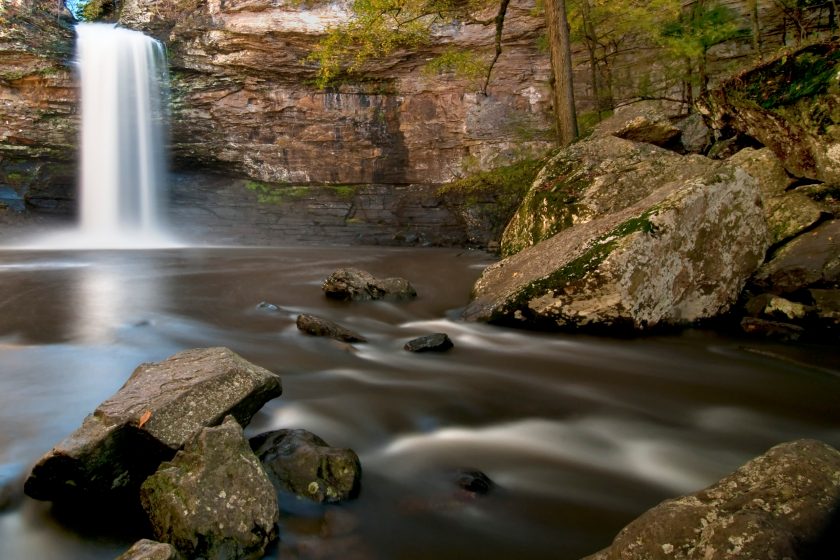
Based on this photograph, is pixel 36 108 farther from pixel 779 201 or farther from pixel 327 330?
Result: pixel 779 201

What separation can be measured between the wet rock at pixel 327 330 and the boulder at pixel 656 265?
1.36 meters

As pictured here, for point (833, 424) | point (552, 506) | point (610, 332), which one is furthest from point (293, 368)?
point (833, 424)

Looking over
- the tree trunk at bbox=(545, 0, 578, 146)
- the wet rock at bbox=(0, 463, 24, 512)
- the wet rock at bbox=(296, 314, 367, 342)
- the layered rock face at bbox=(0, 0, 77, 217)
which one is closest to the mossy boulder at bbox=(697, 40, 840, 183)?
the tree trunk at bbox=(545, 0, 578, 146)

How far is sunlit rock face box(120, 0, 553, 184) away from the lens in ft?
56.7

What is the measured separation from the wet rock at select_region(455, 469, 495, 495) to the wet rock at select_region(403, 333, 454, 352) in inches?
81.8

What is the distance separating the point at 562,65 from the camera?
9.28 m

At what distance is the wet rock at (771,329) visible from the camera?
4723 mm

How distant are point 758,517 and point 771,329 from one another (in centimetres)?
380

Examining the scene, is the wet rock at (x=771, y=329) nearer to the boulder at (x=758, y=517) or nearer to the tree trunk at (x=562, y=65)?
the boulder at (x=758, y=517)

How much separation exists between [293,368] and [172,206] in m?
17.1

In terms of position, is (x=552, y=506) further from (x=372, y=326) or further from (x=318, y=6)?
(x=318, y=6)

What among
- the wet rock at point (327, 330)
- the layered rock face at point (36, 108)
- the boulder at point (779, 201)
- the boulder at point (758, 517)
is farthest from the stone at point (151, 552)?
the layered rock face at point (36, 108)

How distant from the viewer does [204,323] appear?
18.7 feet

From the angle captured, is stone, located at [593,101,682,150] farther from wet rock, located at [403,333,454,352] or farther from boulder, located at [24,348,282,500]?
boulder, located at [24,348,282,500]
